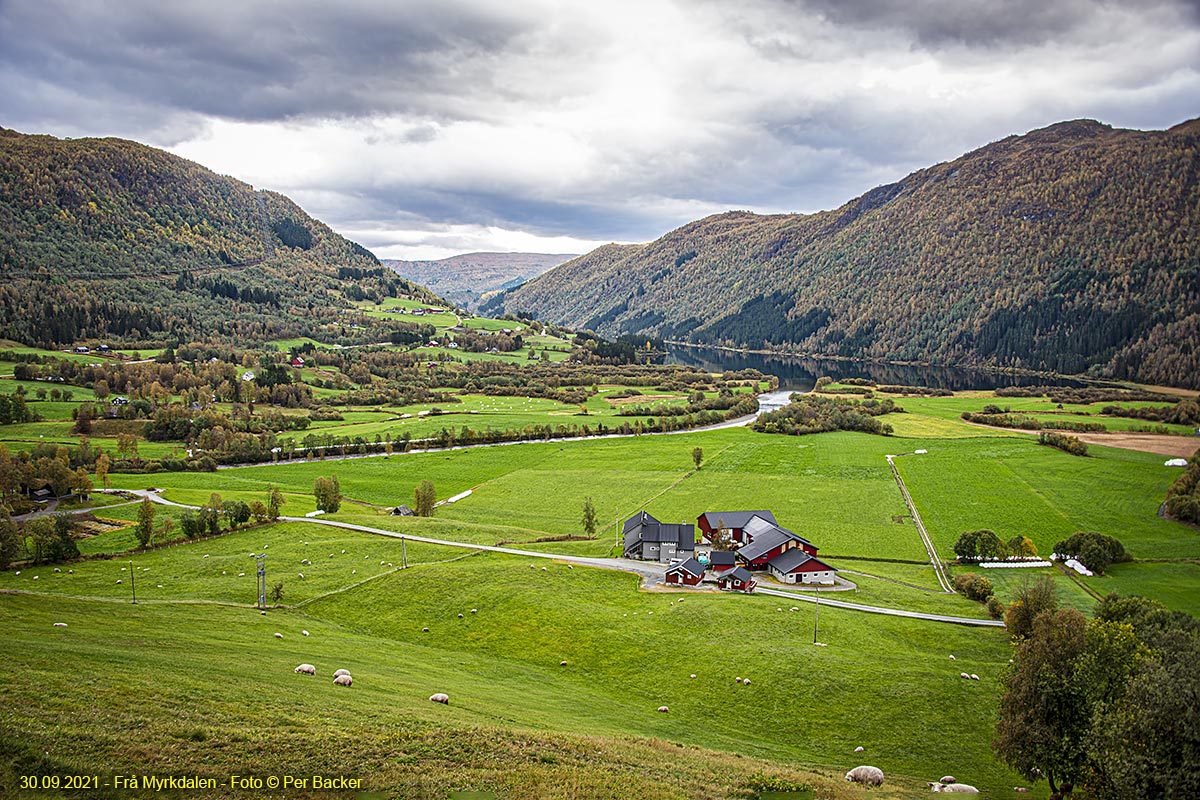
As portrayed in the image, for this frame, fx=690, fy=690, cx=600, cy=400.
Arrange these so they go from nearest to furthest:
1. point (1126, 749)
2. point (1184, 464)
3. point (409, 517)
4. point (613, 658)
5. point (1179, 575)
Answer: point (1126, 749) → point (613, 658) → point (1179, 575) → point (409, 517) → point (1184, 464)

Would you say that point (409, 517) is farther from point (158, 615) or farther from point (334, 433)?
point (334, 433)

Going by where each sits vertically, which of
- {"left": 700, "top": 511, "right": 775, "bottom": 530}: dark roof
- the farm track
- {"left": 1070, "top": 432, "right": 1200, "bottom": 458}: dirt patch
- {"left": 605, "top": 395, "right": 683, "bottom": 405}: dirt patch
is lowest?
the farm track

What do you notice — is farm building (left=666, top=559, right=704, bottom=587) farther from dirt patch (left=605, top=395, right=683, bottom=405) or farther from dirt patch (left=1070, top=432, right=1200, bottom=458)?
dirt patch (left=605, top=395, right=683, bottom=405)

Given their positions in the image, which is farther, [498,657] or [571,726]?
[498,657]

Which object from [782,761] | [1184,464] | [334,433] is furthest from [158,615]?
[1184,464]

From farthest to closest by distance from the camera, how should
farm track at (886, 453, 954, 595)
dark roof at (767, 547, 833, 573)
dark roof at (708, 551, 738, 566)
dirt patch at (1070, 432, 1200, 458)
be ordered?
dirt patch at (1070, 432, 1200, 458) < farm track at (886, 453, 954, 595) < dark roof at (708, 551, 738, 566) < dark roof at (767, 547, 833, 573)

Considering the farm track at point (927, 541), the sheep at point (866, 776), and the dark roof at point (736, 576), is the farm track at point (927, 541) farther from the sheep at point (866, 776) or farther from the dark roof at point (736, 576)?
the sheep at point (866, 776)

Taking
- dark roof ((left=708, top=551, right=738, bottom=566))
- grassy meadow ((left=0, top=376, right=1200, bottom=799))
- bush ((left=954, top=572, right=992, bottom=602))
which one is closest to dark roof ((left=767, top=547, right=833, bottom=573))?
grassy meadow ((left=0, top=376, right=1200, bottom=799))

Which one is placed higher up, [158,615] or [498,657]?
[158,615]
